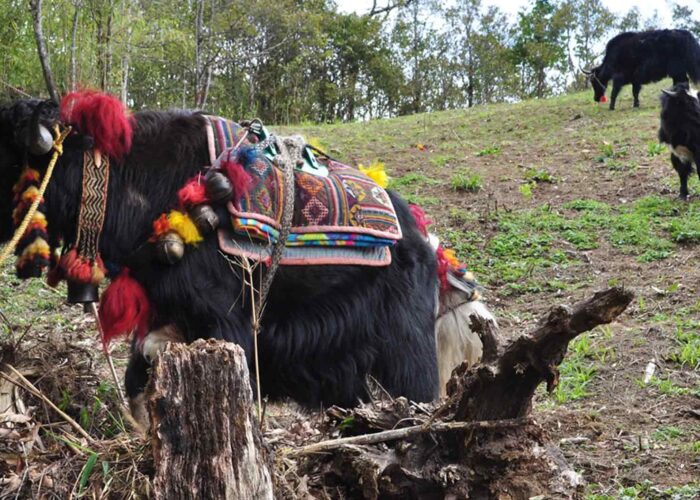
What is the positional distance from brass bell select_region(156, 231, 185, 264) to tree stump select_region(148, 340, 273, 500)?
89 cm

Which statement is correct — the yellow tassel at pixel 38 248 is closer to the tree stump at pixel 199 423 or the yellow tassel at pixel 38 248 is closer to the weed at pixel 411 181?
the tree stump at pixel 199 423

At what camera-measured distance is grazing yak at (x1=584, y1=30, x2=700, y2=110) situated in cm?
1312

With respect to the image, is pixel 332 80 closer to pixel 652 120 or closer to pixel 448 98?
pixel 448 98

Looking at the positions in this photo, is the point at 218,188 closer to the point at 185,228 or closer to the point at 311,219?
the point at 185,228

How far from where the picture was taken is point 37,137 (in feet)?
7.45

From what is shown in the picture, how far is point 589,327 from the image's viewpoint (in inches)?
60.5

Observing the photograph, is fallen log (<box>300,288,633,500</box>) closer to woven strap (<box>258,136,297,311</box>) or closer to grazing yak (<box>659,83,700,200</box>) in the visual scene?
woven strap (<box>258,136,297,311</box>)

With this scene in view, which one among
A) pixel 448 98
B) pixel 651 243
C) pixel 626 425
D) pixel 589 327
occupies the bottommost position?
pixel 626 425

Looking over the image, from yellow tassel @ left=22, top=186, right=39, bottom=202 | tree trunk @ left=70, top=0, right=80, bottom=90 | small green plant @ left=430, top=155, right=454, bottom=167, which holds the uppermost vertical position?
tree trunk @ left=70, top=0, right=80, bottom=90

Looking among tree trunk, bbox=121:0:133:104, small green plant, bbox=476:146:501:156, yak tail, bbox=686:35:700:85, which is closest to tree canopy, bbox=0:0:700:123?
tree trunk, bbox=121:0:133:104

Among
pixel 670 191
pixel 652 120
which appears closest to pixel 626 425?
pixel 670 191

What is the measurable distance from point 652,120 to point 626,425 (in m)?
8.63

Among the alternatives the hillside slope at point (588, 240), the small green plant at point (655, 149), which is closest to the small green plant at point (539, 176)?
the hillside slope at point (588, 240)

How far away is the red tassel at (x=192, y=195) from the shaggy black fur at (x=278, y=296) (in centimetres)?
10
